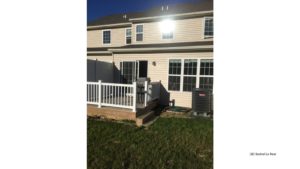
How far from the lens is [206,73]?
17.3 ft

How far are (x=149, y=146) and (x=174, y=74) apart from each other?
11.4 ft

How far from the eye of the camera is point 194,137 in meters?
2.99

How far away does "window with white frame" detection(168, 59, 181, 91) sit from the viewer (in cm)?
567

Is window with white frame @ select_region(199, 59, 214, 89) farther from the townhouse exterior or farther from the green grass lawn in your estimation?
the green grass lawn

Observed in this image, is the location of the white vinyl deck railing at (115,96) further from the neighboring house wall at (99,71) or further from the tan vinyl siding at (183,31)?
the tan vinyl siding at (183,31)

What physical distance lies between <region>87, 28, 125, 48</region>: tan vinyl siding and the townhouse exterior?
2.59 feet

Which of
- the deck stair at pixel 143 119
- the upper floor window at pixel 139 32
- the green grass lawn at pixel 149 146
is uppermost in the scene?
the upper floor window at pixel 139 32

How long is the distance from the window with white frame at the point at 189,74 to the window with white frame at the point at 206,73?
0.72 ft

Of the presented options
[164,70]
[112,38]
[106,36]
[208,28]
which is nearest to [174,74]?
[164,70]

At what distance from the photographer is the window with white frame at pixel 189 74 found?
5262 mm

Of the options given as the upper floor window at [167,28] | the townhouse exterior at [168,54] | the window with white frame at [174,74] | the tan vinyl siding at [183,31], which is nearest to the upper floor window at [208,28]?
the townhouse exterior at [168,54]
